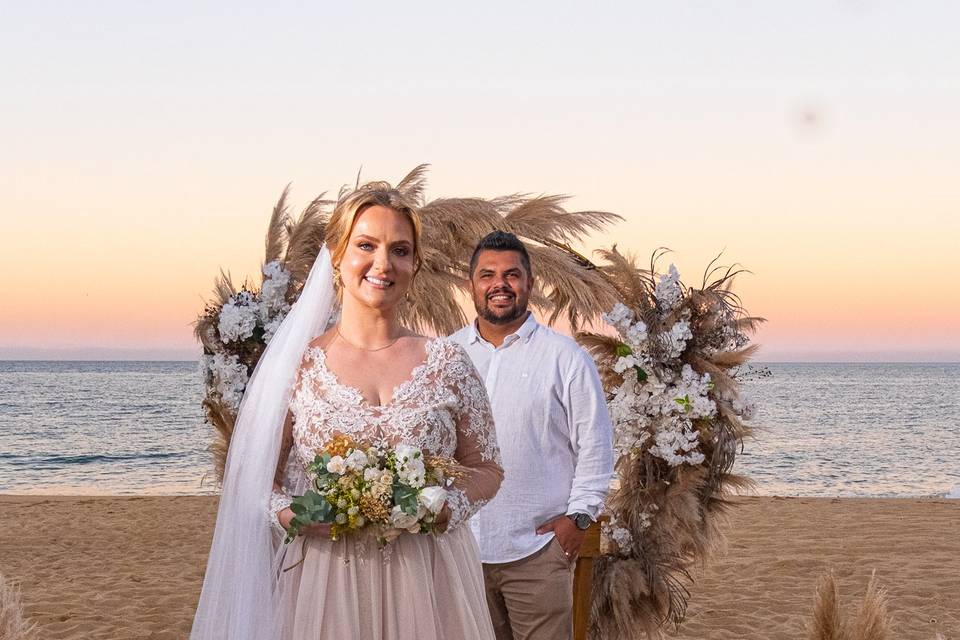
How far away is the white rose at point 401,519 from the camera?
2.54 metres

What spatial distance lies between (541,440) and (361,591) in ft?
5.09

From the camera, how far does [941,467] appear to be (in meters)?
27.6

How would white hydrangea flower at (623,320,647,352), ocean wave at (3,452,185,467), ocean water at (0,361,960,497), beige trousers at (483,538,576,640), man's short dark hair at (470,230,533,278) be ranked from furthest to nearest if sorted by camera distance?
ocean wave at (3,452,185,467)
ocean water at (0,361,960,497)
white hydrangea flower at (623,320,647,352)
man's short dark hair at (470,230,533,278)
beige trousers at (483,538,576,640)

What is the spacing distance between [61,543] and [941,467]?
23.8 metres

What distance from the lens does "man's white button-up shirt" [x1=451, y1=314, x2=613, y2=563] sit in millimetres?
4070

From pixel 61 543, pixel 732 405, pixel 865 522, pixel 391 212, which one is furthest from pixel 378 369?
pixel 865 522

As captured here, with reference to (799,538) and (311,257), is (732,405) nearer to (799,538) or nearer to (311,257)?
(311,257)

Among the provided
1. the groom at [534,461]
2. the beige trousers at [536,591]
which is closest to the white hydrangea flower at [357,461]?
the groom at [534,461]

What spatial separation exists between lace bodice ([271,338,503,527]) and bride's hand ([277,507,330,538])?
0.04 metres

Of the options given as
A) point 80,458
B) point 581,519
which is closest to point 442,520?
point 581,519

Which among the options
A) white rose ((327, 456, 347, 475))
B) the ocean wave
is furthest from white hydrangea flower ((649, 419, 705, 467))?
the ocean wave

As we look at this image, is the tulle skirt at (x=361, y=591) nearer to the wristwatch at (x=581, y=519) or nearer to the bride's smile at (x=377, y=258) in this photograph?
the bride's smile at (x=377, y=258)

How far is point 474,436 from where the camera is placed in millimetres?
2836

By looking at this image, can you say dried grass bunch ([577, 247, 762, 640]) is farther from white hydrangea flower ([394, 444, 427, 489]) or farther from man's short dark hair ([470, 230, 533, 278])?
white hydrangea flower ([394, 444, 427, 489])
